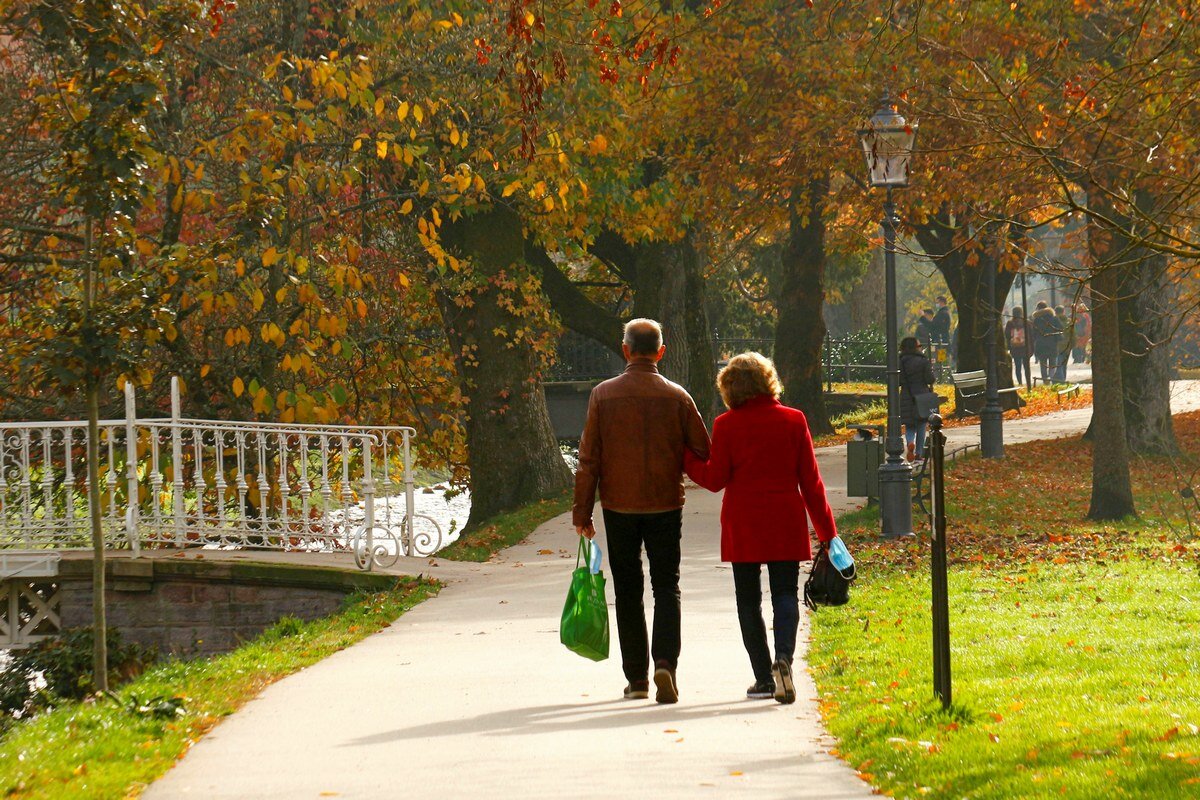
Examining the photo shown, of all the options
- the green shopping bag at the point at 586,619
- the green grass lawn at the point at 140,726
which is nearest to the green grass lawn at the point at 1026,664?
the green shopping bag at the point at 586,619

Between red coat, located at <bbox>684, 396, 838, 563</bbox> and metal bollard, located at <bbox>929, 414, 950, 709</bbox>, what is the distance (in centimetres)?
79

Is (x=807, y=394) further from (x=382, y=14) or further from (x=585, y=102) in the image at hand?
(x=382, y=14)

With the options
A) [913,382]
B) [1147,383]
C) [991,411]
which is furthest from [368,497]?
[1147,383]

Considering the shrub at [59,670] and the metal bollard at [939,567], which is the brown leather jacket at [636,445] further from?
the shrub at [59,670]

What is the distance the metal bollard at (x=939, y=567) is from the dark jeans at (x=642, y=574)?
128 centimetres

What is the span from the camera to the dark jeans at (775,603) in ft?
24.4

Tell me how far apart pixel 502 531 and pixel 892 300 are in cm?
535

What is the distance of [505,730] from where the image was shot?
6965 mm

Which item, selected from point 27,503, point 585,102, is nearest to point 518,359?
point 585,102

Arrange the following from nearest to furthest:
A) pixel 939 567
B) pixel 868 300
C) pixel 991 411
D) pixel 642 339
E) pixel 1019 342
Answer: pixel 939 567 → pixel 642 339 → pixel 991 411 → pixel 1019 342 → pixel 868 300

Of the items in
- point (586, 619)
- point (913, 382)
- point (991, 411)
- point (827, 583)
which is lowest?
point (586, 619)

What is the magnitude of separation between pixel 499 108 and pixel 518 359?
4.10 m

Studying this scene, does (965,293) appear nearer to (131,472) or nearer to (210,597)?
(210,597)

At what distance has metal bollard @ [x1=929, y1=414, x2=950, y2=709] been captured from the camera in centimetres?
652
